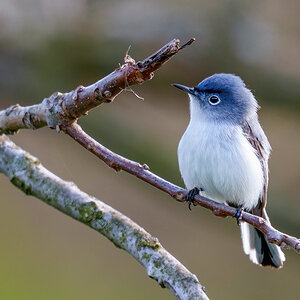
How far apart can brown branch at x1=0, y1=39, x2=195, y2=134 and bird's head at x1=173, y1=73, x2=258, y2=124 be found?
3.38ft

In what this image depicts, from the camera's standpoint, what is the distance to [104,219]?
2.43 m

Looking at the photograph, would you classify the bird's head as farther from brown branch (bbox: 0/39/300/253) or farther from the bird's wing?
brown branch (bbox: 0/39/300/253)

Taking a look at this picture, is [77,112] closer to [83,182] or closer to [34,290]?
[34,290]

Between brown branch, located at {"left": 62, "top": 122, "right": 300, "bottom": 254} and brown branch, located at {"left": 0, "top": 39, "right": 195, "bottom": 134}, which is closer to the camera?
brown branch, located at {"left": 0, "top": 39, "right": 195, "bottom": 134}

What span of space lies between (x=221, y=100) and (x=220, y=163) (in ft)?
→ 1.56

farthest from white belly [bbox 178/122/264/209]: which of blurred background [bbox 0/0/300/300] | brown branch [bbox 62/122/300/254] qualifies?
blurred background [bbox 0/0/300/300]

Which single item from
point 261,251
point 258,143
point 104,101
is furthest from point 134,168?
point 261,251

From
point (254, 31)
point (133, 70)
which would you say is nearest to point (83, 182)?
point (254, 31)

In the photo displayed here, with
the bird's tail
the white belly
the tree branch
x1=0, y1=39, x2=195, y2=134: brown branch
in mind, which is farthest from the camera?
the bird's tail

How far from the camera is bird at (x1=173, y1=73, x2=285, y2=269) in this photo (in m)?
2.94

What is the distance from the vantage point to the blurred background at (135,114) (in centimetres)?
445

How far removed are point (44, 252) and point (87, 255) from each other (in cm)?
33

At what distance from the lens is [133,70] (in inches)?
75.7

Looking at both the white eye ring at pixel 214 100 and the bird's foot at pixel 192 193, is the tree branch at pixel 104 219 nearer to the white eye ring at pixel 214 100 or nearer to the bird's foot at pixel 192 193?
the bird's foot at pixel 192 193
